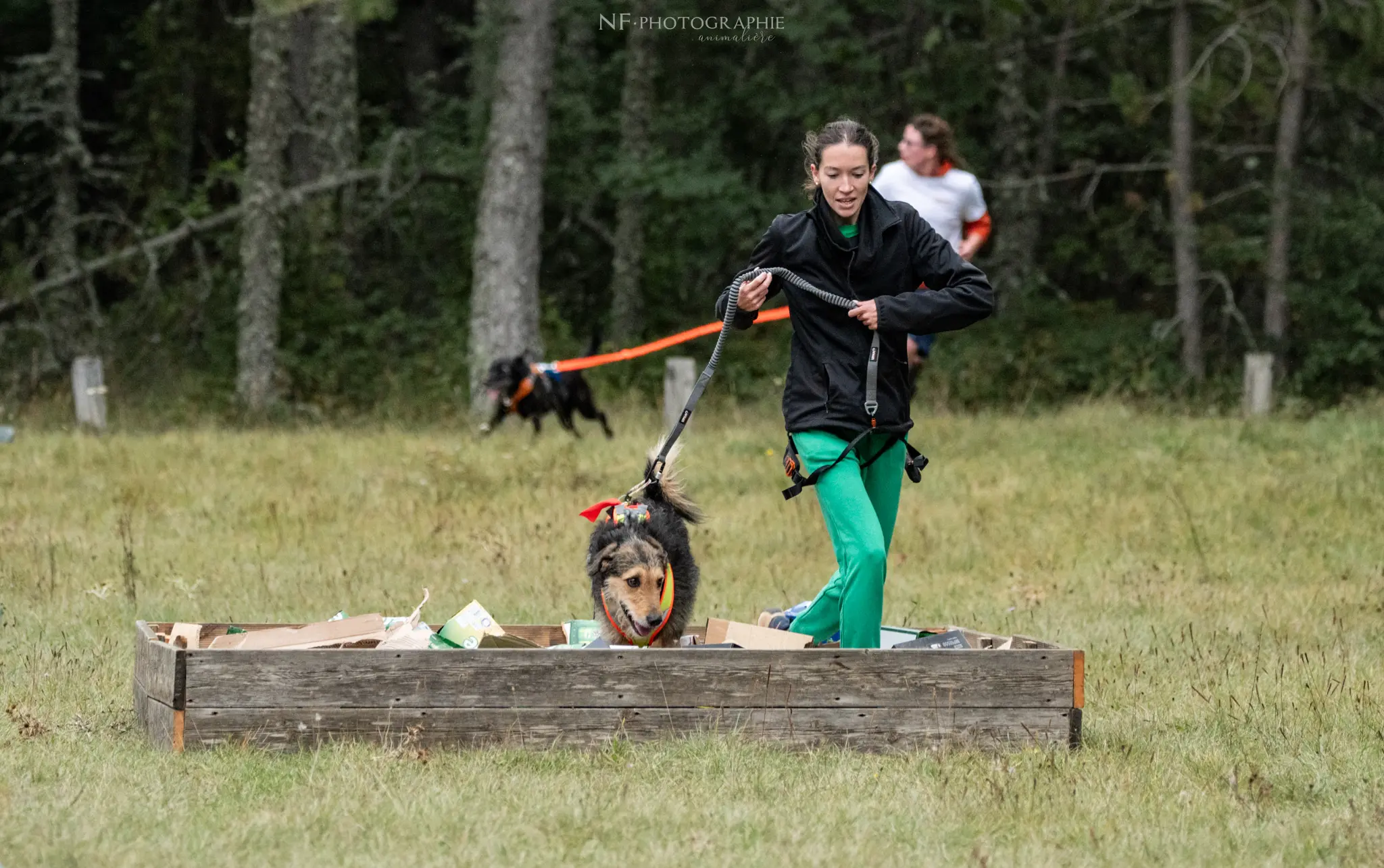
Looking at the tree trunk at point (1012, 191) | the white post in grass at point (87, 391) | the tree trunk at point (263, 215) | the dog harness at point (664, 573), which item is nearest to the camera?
the dog harness at point (664, 573)

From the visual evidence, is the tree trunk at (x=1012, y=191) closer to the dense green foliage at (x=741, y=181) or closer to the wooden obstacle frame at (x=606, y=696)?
the dense green foliage at (x=741, y=181)

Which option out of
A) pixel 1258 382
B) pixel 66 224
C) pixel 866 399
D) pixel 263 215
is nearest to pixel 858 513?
pixel 866 399

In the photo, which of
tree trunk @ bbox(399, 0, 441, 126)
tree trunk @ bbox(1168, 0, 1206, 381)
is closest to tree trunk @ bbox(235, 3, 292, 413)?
tree trunk @ bbox(399, 0, 441, 126)

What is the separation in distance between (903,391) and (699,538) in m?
5.23

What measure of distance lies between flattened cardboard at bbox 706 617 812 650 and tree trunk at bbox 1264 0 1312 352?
19006mm

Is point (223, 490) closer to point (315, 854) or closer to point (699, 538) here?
point (699, 538)

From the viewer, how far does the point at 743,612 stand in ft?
29.2

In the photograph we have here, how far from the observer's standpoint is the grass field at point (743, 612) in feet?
15.5

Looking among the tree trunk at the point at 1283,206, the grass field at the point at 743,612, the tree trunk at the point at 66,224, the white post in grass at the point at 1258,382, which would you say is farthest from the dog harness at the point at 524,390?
the tree trunk at the point at 1283,206

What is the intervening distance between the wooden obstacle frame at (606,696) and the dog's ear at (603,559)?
3.68ft

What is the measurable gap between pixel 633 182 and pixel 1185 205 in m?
8.11

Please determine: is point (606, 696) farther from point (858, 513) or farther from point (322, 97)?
point (322, 97)

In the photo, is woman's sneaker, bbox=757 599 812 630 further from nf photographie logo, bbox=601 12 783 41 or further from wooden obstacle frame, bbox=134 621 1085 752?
nf photographie logo, bbox=601 12 783 41

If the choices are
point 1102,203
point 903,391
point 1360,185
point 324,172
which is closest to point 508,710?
→ point 903,391
